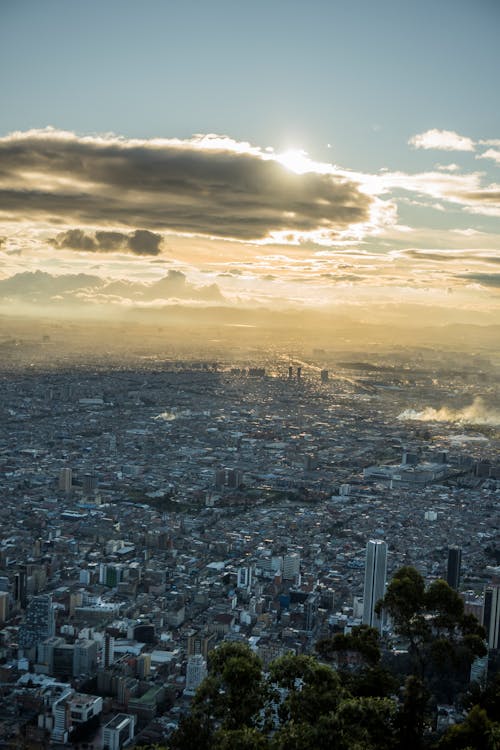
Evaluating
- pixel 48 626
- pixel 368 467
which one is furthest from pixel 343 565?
pixel 368 467

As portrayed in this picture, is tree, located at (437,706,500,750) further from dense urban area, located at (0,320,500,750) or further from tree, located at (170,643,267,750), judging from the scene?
dense urban area, located at (0,320,500,750)

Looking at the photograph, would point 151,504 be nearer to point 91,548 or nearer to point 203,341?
point 91,548

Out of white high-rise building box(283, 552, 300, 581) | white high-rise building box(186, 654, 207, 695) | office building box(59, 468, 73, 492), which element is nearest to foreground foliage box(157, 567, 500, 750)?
white high-rise building box(186, 654, 207, 695)

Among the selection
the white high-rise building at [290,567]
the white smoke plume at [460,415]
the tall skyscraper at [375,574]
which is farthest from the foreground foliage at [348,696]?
the white smoke plume at [460,415]

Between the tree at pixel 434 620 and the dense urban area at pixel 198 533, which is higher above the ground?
the tree at pixel 434 620

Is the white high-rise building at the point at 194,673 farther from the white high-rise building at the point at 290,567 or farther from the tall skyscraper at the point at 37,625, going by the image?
the white high-rise building at the point at 290,567
